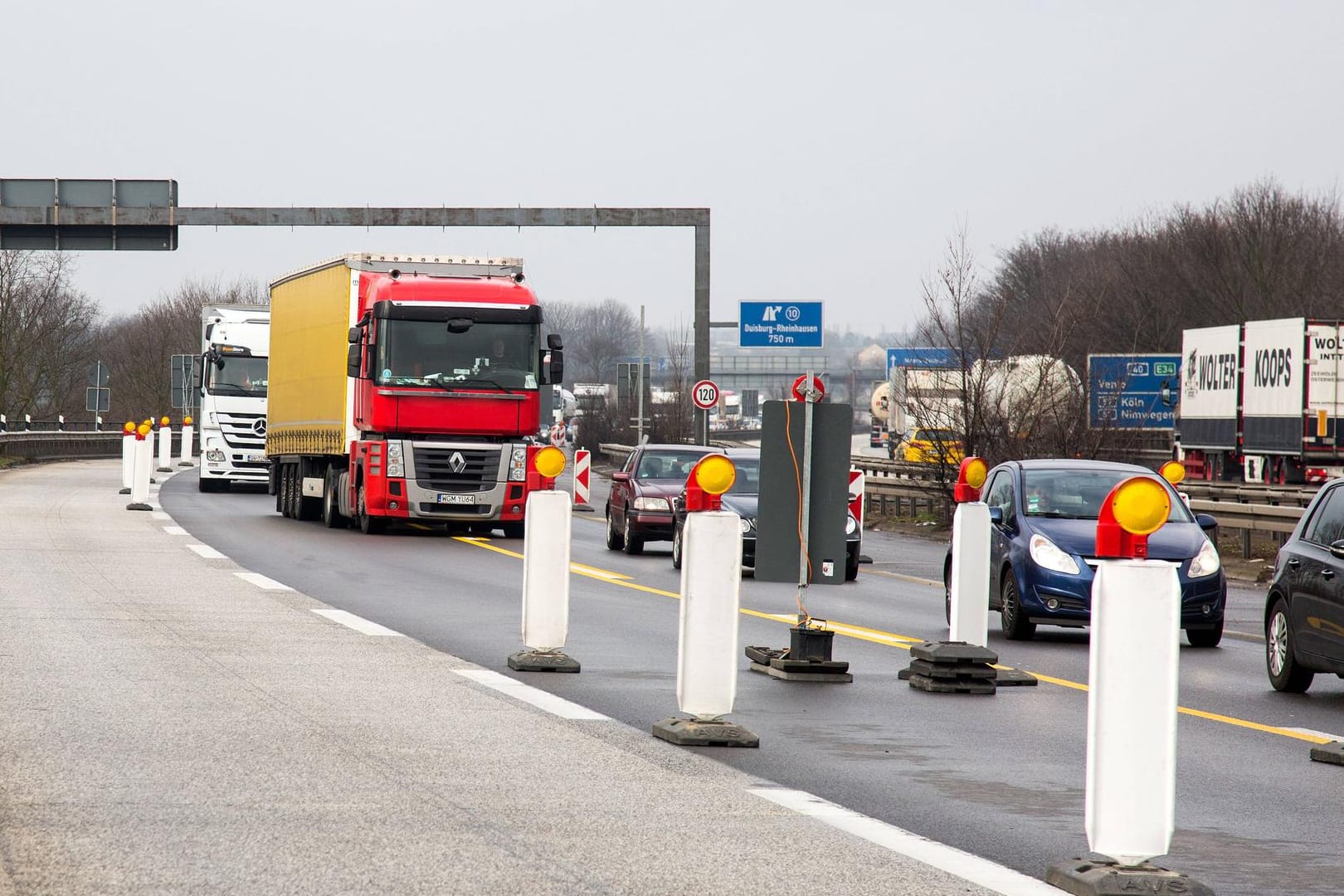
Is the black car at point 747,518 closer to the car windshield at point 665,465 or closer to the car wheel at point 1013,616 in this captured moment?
the car windshield at point 665,465

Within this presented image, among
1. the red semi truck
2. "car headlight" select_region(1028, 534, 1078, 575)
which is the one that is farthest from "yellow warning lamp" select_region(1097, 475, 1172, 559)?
the red semi truck

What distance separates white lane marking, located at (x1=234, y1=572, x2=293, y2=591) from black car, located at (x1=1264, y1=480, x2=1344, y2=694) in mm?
8304

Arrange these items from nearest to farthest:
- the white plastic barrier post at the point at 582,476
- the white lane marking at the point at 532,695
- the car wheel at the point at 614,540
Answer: the white lane marking at the point at 532,695 < the car wheel at the point at 614,540 < the white plastic barrier post at the point at 582,476

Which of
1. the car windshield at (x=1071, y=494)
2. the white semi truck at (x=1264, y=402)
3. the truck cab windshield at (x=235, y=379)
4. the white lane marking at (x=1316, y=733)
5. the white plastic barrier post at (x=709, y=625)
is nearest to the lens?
the white plastic barrier post at (x=709, y=625)

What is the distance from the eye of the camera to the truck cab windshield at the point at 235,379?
132 ft

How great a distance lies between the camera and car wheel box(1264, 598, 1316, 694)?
12422 millimetres

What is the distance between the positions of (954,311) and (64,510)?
1408 centimetres

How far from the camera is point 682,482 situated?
26750 millimetres

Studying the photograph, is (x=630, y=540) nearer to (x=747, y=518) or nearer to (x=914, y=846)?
(x=747, y=518)

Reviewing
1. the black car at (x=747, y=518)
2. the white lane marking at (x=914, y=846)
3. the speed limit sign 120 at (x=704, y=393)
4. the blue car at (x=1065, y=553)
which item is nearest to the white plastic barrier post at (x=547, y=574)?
the blue car at (x=1065, y=553)

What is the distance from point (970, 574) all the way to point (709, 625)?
3398mm

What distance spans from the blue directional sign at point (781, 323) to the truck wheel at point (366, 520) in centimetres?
1735

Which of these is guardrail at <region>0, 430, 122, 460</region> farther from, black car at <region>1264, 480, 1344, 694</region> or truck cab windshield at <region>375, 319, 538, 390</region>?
black car at <region>1264, 480, 1344, 694</region>

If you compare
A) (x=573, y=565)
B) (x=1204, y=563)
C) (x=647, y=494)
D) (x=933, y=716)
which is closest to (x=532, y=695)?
(x=933, y=716)
